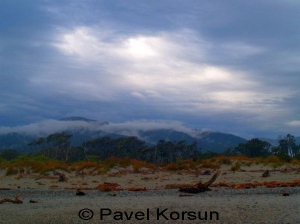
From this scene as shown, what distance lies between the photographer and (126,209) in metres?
9.42

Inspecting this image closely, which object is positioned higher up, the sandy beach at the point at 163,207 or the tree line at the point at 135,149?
the tree line at the point at 135,149

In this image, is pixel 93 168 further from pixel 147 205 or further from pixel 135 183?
pixel 147 205

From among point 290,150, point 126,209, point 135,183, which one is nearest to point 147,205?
point 126,209

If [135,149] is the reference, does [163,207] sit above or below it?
below

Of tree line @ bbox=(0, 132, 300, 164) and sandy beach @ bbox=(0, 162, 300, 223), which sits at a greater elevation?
tree line @ bbox=(0, 132, 300, 164)

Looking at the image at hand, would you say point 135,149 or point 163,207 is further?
point 135,149

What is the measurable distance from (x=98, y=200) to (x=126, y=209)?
220cm

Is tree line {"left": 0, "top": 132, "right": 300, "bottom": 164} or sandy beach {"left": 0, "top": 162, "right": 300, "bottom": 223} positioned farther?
tree line {"left": 0, "top": 132, "right": 300, "bottom": 164}

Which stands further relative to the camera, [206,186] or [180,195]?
[206,186]

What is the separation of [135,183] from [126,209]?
7.97 meters

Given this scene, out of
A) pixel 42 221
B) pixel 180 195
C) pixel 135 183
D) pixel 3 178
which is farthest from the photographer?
pixel 3 178

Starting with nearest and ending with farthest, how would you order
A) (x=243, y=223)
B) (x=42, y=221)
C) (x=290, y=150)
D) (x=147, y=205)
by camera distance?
(x=243, y=223), (x=42, y=221), (x=147, y=205), (x=290, y=150)

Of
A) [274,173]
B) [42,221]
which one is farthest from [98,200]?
[274,173]

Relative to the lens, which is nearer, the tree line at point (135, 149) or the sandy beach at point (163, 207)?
the sandy beach at point (163, 207)
